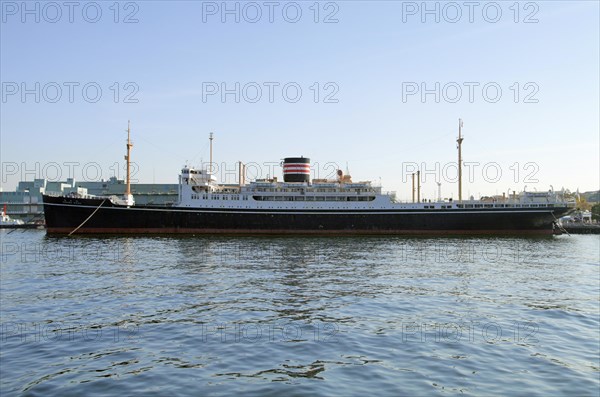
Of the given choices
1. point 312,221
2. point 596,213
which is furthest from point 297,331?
point 596,213

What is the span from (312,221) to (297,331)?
136 feet

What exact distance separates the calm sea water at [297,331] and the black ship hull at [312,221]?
91.3 ft

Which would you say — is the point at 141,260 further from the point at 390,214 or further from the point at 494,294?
the point at 390,214

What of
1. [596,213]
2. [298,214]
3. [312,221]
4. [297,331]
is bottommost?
[297,331]

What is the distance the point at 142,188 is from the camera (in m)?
112

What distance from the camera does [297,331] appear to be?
12.3m

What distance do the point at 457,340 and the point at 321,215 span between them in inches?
1668

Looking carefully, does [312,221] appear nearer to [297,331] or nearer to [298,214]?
[298,214]

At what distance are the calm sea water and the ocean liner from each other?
28.0 meters

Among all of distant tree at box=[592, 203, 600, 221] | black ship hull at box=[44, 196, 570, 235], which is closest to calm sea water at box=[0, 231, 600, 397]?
black ship hull at box=[44, 196, 570, 235]

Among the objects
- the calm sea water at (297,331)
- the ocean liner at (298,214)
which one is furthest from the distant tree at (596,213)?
the calm sea water at (297,331)

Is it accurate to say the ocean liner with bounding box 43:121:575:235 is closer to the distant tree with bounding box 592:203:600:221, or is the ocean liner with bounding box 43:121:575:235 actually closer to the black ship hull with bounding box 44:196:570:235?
the black ship hull with bounding box 44:196:570:235

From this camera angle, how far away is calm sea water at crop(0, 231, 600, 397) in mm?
8898

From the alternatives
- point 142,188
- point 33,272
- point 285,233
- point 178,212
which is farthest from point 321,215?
point 142,188
